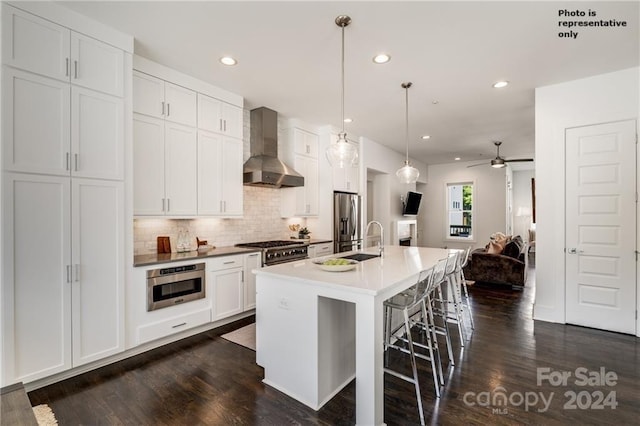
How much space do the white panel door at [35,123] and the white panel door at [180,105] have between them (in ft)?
3.19

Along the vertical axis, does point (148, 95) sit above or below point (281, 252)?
above

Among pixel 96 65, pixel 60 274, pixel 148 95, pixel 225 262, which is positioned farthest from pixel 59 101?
pixel 225 262

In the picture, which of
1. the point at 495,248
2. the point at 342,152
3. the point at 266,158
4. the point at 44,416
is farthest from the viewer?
the point at 495,248

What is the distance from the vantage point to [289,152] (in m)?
4.90

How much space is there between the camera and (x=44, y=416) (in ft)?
6.24

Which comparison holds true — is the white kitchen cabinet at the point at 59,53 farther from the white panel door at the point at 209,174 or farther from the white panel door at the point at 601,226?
the white panel door at the point at 601,226

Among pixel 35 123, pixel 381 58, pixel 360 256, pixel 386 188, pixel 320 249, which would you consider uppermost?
pixel 381 58

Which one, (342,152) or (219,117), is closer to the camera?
(342,152)

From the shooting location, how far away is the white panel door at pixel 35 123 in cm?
207

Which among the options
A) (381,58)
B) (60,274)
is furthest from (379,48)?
(60,274)

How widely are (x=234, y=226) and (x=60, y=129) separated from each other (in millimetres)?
2310

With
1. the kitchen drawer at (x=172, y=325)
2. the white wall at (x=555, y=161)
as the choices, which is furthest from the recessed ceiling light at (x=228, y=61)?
the white wall at (x=555, y=161)

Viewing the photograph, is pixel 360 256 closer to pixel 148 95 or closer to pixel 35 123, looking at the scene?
pixel 148 95

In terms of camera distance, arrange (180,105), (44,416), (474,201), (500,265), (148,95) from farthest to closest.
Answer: (474,201) → (500,265) → (180,105) → (148,95) → (44,416)
